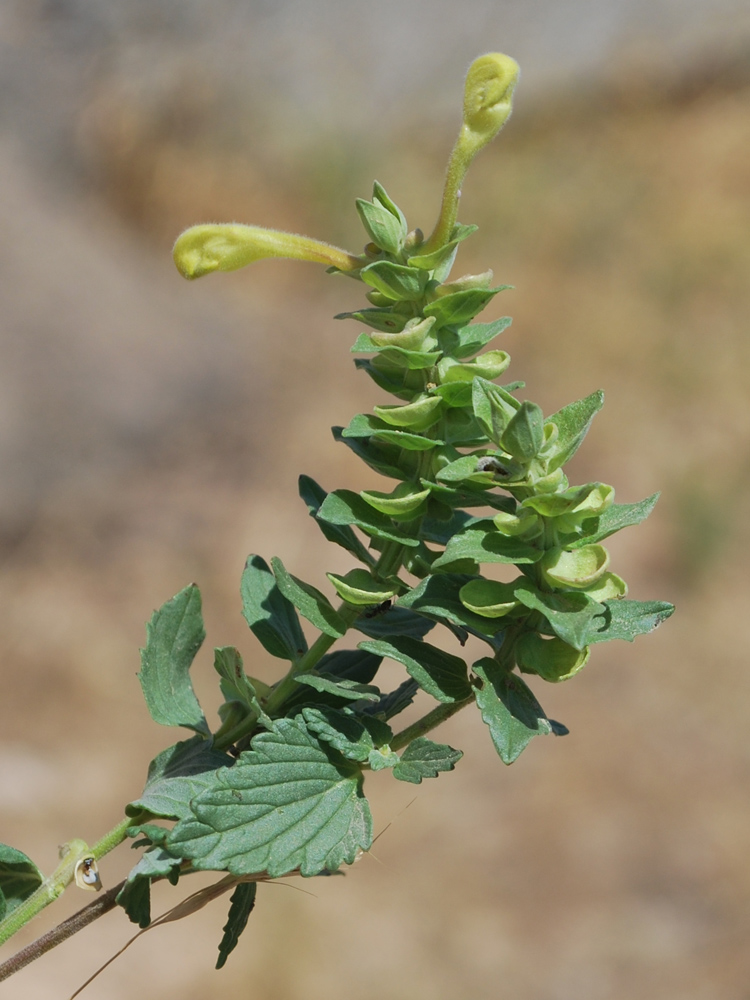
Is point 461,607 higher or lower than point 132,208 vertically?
lower

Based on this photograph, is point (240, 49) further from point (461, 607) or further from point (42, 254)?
point (461, 607)

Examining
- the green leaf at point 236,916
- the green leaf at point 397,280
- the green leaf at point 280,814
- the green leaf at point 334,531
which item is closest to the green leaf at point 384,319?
the green leaf at point 397,280

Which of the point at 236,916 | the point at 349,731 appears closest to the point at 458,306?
the point at 349,731

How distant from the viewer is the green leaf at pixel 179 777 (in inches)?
19.5

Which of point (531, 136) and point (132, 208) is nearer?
point (132, 208)

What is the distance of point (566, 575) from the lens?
43 cm

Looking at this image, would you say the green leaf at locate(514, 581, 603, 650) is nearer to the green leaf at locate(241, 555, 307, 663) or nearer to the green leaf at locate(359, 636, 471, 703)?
the green leaf at locate(359, 636, 471, 703)

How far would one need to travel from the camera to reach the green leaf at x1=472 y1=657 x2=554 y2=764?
0.43 metres

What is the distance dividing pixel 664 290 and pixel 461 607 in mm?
4326

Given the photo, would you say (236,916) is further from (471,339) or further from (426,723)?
(471,339)

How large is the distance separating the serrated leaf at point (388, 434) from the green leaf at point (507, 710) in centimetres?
12

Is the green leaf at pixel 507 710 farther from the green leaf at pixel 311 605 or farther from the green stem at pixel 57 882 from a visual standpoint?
the green stem at pixel 57 882

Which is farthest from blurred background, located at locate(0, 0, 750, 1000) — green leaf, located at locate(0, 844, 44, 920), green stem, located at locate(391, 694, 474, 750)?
green stem, located at locate(391, 694, 474, 750)

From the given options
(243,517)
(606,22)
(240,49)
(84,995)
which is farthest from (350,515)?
(606,22)
